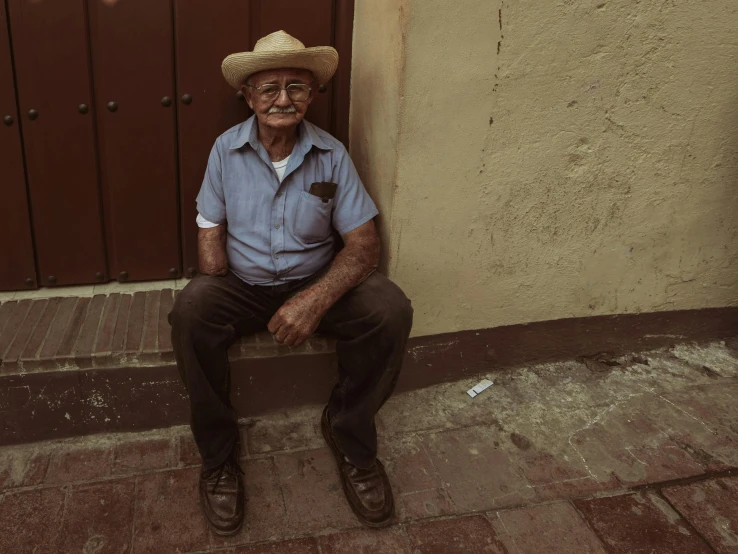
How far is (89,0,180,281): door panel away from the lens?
230cm

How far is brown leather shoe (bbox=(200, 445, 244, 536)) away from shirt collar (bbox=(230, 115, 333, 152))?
1077mm

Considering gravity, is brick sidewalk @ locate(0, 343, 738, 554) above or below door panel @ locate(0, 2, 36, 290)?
below

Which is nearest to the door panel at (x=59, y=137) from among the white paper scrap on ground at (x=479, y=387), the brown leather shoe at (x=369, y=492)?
the brown leather shoe at (x=369, y=492)

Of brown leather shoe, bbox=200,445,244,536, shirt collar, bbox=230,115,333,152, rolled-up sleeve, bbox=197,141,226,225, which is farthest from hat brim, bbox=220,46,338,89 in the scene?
brown leather shoe, bbox=200,445,244,536

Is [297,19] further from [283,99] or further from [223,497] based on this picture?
[223,497]

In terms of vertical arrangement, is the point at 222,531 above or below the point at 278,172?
below

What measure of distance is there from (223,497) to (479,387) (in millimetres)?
1183

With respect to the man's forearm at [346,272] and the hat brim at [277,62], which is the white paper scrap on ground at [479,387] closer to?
the man's forearm at [346,272]

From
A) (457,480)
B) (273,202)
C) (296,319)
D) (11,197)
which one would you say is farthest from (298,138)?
(457,480)

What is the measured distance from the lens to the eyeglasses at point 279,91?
214cm

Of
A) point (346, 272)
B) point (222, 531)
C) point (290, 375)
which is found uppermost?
point (346, 272)

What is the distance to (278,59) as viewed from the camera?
6.80ft

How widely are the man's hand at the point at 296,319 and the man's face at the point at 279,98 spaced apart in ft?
1.92

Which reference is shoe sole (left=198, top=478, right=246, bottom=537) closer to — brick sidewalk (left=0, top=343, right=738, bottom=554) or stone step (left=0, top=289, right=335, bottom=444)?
brick sidewalk (left=0, top=343, right=738, bottom=554)
